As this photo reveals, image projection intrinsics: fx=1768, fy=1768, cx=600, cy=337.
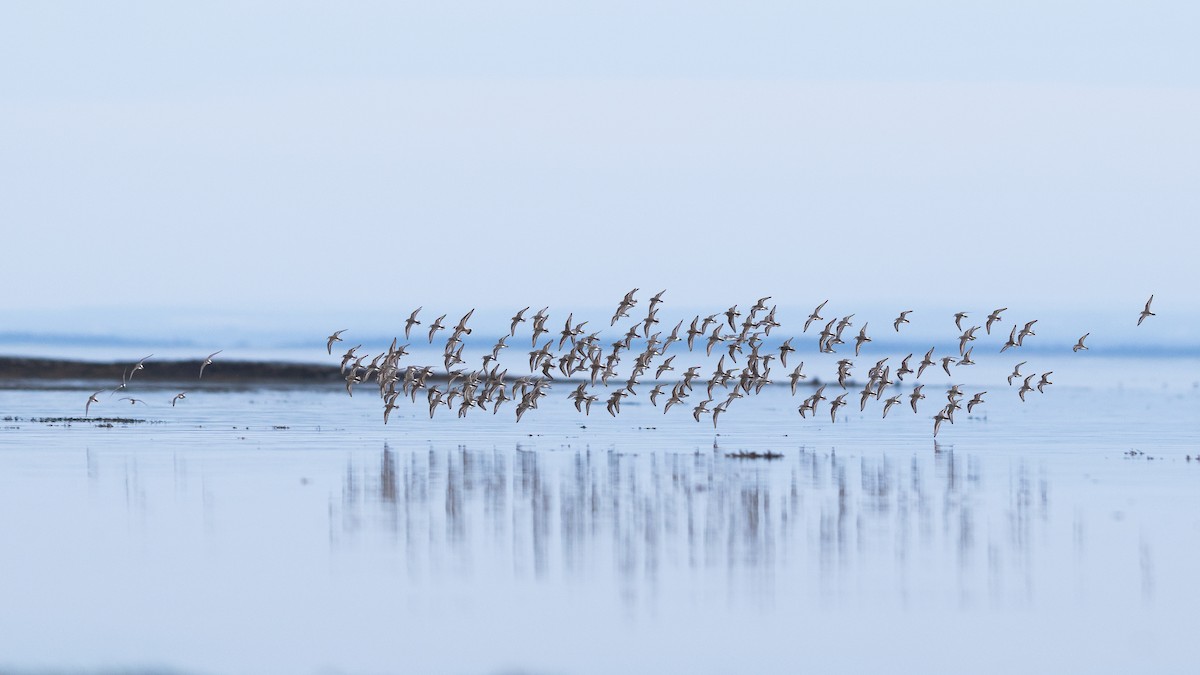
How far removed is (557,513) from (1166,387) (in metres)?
57.7

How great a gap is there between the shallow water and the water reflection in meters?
0.06

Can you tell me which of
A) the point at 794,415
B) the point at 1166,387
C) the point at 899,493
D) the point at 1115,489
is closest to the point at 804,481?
the point at 899,493

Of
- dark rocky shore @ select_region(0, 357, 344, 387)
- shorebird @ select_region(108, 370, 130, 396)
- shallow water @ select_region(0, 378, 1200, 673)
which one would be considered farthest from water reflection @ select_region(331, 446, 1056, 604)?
dark rocky shore @ select_region(0, 357, 344, 387)

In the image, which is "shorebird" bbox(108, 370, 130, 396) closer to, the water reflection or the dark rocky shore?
the dark rocky shore

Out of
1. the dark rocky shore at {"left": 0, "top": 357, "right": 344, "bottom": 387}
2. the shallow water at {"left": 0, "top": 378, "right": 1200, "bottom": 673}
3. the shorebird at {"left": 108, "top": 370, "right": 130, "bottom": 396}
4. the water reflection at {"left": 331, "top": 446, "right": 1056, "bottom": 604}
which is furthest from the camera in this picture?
the dark rocky shore at {"left": 0, "top": 357, "right": 344, "bottom": 387}

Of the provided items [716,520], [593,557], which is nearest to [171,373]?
[716,520]

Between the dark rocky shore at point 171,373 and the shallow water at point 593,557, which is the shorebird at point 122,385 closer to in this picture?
the dark rocky shore at point 171,373

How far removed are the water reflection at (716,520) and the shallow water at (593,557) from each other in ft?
0.21

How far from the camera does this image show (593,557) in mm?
19516

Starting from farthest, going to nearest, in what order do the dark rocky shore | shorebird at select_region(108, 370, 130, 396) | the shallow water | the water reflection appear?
the dark rocky shore → shorebird at select_region(108, 370, 130, 396) → the water reflection → the shallow water

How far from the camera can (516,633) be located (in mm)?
15867

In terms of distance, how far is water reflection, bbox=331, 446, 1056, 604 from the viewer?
61.3 feet

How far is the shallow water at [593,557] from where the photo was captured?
605 inches

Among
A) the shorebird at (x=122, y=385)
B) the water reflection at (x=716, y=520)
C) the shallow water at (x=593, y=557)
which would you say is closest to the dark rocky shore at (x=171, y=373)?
the shorebird at (x=122, y=385)
